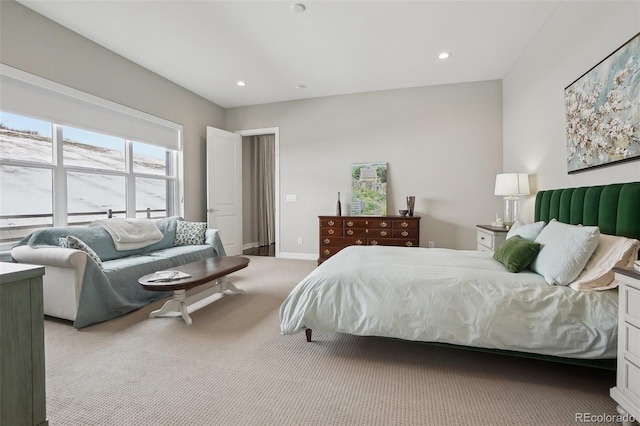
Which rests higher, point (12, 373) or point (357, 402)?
point (12, 373)

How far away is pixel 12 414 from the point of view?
1.04m

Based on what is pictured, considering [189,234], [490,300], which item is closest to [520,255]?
[490,300]

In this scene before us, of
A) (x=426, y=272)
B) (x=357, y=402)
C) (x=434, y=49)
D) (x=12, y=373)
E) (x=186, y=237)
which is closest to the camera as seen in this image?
(x=12, y=373)

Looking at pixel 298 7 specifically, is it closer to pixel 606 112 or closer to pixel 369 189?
pixel 606 112

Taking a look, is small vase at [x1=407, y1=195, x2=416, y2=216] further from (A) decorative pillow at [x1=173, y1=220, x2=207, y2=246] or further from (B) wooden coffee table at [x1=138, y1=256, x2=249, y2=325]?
(A) decorative pillow at [x1=173, y1=220, x2=207, y2=246]

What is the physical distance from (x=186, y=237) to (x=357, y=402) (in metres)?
3.24

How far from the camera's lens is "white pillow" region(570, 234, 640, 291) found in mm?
1547

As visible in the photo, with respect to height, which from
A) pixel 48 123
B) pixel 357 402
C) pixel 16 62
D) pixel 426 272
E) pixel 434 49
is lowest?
pixel 357 402

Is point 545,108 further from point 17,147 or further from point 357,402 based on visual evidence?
point 17,147

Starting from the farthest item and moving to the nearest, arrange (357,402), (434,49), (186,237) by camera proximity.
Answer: (186,237), (434,49), (357,402)

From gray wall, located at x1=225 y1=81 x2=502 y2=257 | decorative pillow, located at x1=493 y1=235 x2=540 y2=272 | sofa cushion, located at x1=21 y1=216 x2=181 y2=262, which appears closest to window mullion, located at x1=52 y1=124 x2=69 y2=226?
sofa cushion, located at x1=21 y1=216 x2=181 y2=262

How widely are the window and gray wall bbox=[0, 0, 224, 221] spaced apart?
0.49m

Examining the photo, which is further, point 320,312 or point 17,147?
point 17,147

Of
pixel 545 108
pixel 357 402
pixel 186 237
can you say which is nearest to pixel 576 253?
pixel 357 402
